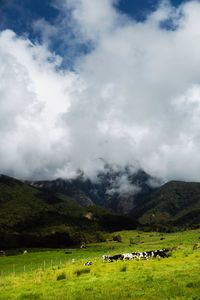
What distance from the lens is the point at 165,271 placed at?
4888 centimetres

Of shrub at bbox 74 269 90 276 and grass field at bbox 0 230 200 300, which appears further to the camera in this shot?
shrub at bbox 74 269 90 276

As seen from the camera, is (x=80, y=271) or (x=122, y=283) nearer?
(x=122, y=283)

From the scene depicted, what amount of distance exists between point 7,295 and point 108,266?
703 inches

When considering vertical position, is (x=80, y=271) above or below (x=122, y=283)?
above

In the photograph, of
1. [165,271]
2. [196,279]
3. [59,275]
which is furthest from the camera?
[59,275]

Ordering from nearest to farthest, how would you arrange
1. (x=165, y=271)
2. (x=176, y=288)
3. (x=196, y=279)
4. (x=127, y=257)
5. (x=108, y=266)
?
(x=176, y=288) < (x=196, y=279) < (x=165, y=271) < (x=108, y=266) < (x=127, y=257)

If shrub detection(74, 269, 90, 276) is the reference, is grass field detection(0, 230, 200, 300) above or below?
below

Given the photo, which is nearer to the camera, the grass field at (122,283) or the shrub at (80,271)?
the grass field at (122,283)

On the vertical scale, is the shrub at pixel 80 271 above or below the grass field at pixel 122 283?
above

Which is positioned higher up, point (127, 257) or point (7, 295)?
point (127, 257)

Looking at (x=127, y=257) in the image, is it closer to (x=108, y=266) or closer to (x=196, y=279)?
(x=108, y=266)

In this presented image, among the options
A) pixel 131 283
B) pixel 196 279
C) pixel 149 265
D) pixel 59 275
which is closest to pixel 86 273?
pixel 59 275

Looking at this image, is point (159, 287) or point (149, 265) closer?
point (159, 287)

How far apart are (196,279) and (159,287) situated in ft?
13.6
